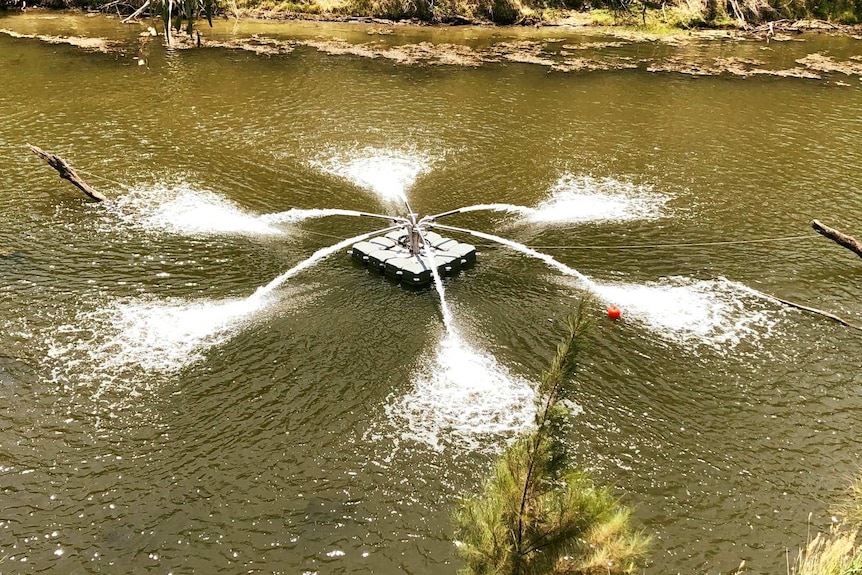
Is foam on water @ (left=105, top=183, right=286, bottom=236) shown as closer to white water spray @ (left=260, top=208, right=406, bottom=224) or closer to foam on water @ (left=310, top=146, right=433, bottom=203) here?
white water spray @ (left=260, top=208, right=406, bottom=224)

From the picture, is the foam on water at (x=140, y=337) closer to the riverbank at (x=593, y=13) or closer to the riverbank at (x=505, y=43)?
the riverbank at (x=505, y=43)

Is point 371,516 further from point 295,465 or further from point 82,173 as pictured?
point 82,173

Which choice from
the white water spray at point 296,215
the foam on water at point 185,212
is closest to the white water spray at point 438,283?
the white water spray at point 296,215

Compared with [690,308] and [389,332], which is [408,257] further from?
[690,308]

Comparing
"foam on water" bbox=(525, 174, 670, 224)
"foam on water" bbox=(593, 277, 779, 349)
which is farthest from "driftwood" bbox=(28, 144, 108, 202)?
"foam on water" bbox=(593, 277, 779, 349)

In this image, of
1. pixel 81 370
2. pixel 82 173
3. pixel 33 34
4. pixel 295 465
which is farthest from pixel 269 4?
pixel 295 465

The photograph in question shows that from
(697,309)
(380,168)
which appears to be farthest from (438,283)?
(380,168)

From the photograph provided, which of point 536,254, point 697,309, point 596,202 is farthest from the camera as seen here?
point 596,202
